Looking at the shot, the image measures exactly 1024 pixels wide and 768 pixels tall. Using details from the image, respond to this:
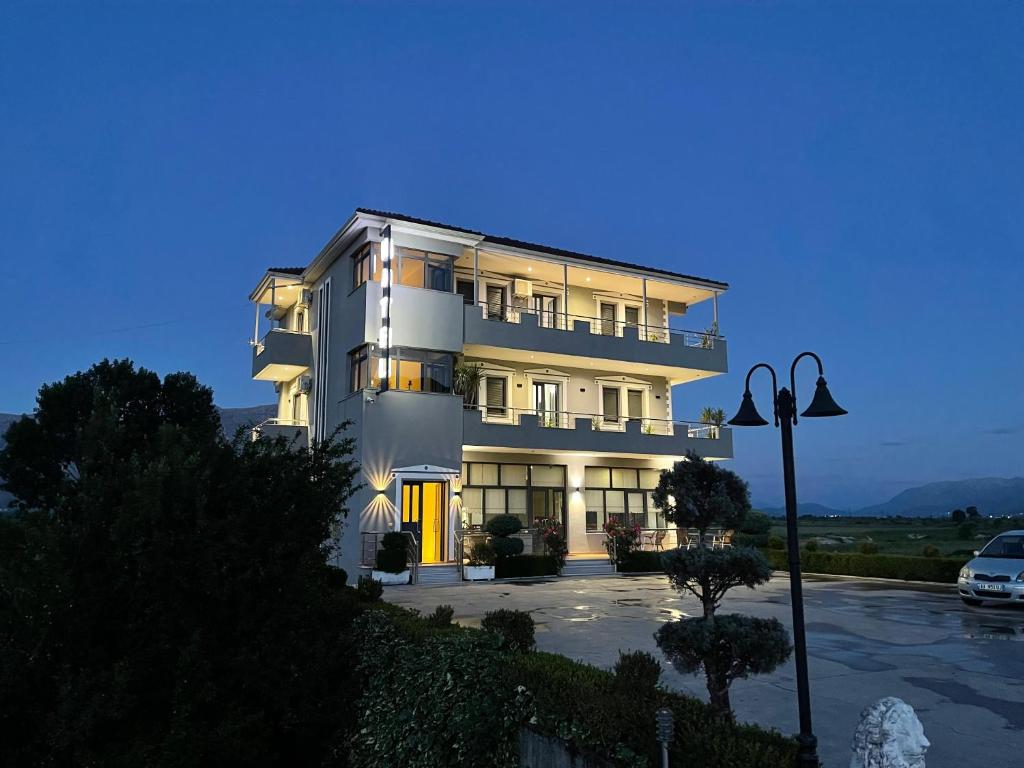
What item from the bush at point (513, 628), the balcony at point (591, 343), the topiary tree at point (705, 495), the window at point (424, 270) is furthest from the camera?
the balcony at point (591, 343)

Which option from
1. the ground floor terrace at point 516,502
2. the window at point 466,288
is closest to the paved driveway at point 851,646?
the ground floor terrace at point 516,502

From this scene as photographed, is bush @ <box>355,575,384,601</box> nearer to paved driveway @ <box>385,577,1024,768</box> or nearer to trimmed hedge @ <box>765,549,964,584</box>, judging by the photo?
paved driveway @ <box>385,577,1024,768</box>

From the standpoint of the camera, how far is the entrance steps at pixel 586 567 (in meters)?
24.6

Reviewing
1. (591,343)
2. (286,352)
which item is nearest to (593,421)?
(591,343)

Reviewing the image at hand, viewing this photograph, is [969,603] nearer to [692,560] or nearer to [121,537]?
[692,560]

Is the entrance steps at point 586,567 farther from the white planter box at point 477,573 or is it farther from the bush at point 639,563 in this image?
the white planter box at point 477,573

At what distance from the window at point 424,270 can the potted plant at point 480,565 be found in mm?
8411

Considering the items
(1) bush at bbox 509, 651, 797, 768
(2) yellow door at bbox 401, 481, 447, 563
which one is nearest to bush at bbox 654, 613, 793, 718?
(1) bush at bbox 509, 651, 797, 768

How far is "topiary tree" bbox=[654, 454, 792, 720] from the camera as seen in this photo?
586 centimetres

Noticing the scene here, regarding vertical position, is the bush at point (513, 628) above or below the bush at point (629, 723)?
above

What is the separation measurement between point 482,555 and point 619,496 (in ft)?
26.9

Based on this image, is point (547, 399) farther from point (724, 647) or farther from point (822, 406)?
point (724, 647)

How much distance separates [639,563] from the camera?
83.9ft

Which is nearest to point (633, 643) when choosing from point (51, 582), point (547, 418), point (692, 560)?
point (692, 560)
